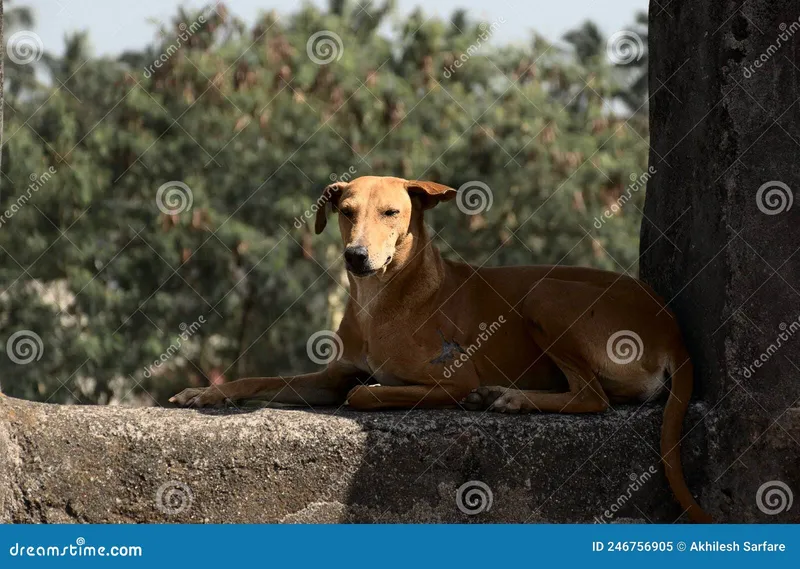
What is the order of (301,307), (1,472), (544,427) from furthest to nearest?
(301,307) → (544,427) → (1,472)

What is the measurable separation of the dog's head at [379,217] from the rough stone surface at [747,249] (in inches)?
52.4

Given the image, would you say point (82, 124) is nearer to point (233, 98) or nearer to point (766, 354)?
point (233, 98)

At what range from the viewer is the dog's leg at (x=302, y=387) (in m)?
6.14

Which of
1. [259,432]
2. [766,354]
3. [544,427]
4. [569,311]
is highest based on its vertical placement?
[766,354]

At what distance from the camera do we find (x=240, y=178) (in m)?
15.4

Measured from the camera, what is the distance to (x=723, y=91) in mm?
5621

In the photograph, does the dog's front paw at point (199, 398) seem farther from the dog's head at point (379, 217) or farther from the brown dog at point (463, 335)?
the dog's head at point (379, 217)

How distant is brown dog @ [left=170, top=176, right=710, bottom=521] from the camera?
5.80m

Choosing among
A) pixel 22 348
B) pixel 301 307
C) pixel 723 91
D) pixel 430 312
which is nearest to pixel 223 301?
pixel 301 307

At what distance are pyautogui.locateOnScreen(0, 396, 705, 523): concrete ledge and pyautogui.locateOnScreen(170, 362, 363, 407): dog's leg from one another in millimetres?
618

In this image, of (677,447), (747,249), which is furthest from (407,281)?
(747,249)

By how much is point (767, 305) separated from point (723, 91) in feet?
3.42

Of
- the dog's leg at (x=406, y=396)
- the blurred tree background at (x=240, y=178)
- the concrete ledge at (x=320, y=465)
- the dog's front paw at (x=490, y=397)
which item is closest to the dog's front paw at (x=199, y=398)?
the concrete ledge at (x=320, y=465)

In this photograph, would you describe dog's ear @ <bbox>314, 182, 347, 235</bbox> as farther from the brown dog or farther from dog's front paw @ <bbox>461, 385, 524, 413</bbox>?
dog's front paw @ <bbox>461, 385, 524, 413</bbox>
